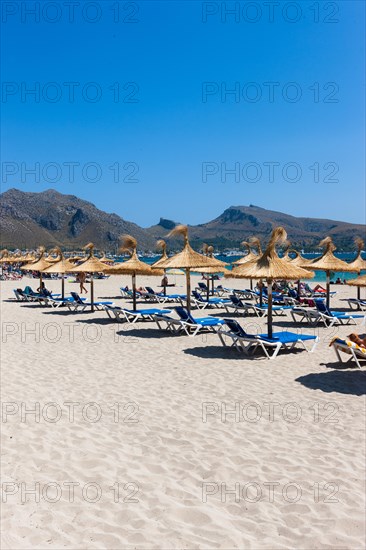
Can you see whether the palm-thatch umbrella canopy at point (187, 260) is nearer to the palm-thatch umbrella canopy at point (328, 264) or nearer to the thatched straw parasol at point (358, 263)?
the palm-thatch umbrella canopy at point (328, 264)

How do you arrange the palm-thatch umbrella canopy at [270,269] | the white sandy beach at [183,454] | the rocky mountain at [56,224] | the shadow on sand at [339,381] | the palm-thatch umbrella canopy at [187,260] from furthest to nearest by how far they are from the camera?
the rocky mountain at [56,224]
the palm-thatch umbrella canopy at [187,260]
the palm-thatch umbrella canopy at [270,269]
the shadow on sand at [339,381]
the white sandy beach at [183,454]

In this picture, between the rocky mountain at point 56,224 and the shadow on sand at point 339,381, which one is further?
the rocky mountain at point 56,224

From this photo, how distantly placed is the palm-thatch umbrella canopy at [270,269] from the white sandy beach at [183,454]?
1.69 m

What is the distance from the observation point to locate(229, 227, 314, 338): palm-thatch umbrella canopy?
374 inches

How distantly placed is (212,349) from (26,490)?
6.43m

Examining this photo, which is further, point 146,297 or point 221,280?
point 221,280

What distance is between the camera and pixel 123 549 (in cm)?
308

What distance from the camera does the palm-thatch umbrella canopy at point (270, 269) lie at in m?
9.49

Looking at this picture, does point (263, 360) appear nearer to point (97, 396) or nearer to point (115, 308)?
point (97, 396)

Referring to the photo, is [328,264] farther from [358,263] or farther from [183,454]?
[183,454]

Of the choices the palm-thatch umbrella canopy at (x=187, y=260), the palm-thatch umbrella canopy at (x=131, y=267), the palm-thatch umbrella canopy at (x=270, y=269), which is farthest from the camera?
the palm-thatch umbrella canopy at (x=131, y=267)

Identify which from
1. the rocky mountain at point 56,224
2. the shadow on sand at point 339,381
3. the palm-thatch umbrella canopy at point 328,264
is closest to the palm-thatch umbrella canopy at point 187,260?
the palm-thatch umbrella canopy at point 328,264

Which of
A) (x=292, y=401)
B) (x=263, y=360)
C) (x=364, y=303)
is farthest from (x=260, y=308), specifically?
(x=292, y=401)

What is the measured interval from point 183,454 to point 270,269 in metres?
5.70
